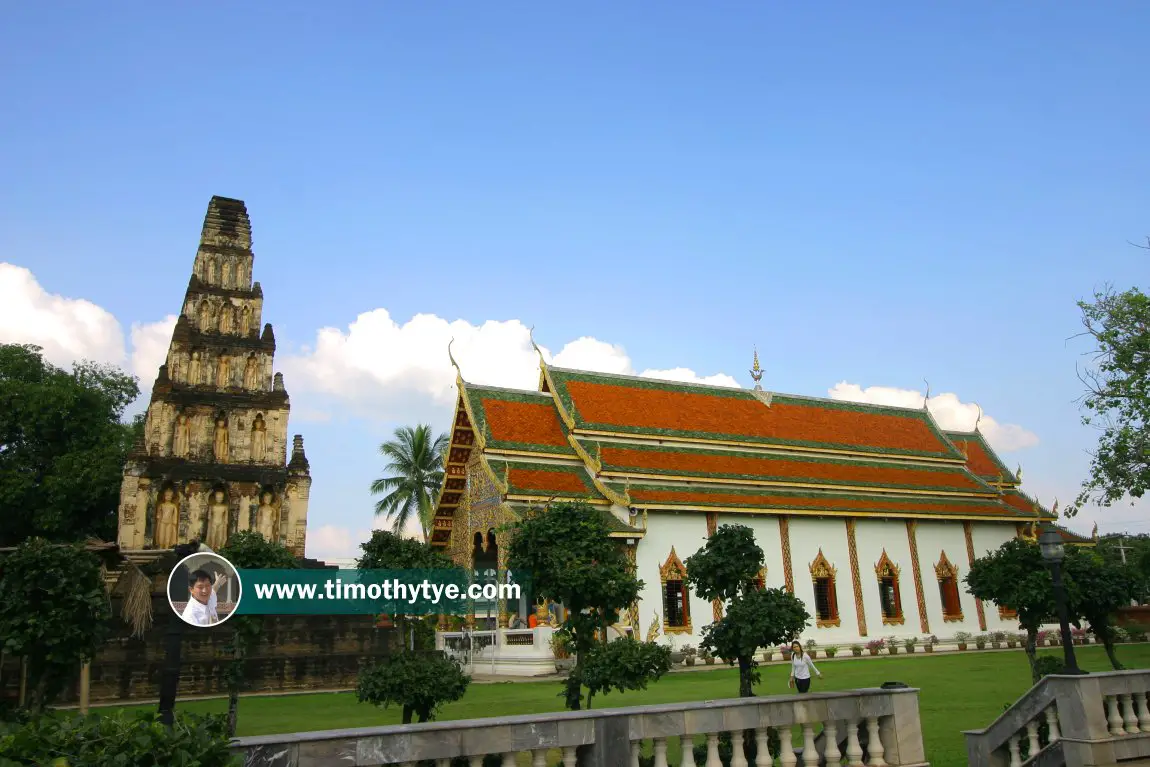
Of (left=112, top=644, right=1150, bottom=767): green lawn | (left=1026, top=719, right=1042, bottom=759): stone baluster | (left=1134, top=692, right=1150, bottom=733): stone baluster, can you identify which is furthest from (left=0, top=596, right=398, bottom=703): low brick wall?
(left=1134, top=692, right=1150, bottom=733): stone baluster

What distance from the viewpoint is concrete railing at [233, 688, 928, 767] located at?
6449 mm

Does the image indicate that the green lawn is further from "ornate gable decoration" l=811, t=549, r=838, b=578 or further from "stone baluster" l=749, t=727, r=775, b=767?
"ornate gable decoration" l=811, t=549, r=838, b=578

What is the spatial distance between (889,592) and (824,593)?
119 inches

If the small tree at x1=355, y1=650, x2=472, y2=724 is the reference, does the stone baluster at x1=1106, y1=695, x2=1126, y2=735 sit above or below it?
below

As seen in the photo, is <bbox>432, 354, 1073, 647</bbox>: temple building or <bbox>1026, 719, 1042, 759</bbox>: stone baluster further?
<bbox>432, 354, 1073, 647</bbox>: temple building

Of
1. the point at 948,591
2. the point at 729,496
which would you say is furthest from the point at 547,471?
the point at 948,591

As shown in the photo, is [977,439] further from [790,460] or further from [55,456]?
[55,456]

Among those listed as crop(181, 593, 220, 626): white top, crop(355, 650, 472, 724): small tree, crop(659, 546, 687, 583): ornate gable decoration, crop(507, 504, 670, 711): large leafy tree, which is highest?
crop(659, 546, 687, 583): ornate gable decoration

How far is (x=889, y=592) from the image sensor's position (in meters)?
31.0

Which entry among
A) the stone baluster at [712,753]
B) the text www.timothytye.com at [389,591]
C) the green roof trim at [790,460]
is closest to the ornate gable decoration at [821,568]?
the green roof trim at [790,460]

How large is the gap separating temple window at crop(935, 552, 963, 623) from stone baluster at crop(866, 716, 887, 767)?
2595 cm

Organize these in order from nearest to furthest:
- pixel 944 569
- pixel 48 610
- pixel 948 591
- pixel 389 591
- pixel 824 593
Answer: pixel 48 610 < pixel 389 591 < pixel 824 593 < pixel 948 591 < pixel 944 569

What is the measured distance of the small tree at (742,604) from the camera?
11680mm

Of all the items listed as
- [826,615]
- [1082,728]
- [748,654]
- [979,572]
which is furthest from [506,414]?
[1082,728]
